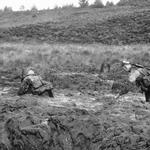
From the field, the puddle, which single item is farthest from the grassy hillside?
the puddle

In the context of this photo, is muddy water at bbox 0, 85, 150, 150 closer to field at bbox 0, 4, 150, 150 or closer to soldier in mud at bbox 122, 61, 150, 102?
field at bbox 0, 4, 150, 150

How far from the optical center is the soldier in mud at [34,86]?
29.3ft

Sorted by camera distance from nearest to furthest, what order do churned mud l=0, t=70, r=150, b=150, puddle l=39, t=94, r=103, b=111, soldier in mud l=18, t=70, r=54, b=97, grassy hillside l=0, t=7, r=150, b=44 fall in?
1. churned mud l=0, t=70, r=150, b=150
2. puddle l=39, t=94, r=103, b=111
3. soldier in mud l=18, t=70, r=54, b=97
4. grassy hillside l=0, t=7, r=150, b=44

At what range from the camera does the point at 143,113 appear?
7.66 m

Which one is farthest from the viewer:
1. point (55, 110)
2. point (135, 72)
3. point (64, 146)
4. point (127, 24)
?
point (127, 24)

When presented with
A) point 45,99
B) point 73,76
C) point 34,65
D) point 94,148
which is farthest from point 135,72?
point 34,65

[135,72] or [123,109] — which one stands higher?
[135,72]

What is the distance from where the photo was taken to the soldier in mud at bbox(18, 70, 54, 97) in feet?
29.3

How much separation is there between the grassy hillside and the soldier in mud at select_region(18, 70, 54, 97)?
65.6 ft

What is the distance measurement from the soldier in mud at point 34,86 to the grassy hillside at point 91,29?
65.6 ft

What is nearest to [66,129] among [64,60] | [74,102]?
[74,102]

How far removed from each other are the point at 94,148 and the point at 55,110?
1547 mm

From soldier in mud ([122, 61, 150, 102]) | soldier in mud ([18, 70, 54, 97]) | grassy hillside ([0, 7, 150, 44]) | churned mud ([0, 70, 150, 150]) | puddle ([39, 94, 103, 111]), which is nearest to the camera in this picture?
churned mud ([0, 70, 150, 150])

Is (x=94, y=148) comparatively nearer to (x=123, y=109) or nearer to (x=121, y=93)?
(x=123, y=109)
